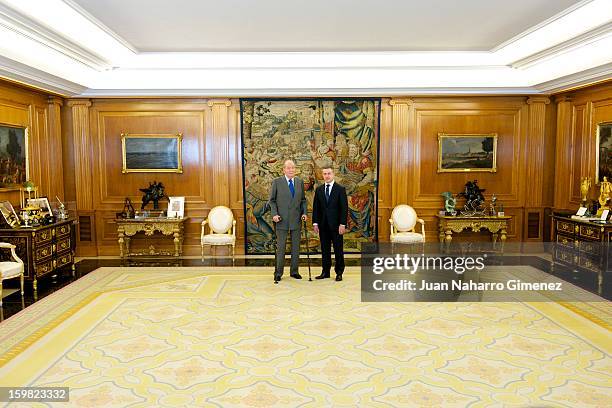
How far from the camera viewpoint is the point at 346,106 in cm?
957

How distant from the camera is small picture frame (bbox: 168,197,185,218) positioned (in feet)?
30.9

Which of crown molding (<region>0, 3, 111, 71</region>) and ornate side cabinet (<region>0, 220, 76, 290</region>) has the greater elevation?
crown molding (<region>0, 3, 111, 71</region>)

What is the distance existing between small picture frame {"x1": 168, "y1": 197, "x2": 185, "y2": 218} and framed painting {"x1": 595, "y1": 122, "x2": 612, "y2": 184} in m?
7.39

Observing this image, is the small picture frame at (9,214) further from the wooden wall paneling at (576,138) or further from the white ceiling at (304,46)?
the wooden wall paneling at (576,138)

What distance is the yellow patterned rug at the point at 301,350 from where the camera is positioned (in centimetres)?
390

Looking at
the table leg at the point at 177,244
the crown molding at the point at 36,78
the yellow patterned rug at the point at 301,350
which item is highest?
the crown molding at the point at 36,78

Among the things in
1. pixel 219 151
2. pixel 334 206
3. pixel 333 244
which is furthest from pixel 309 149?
pixel 333 244

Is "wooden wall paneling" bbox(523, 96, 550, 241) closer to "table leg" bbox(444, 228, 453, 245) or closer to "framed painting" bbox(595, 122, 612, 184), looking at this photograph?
"framed painting" bbox(595, 122, 612, 184)

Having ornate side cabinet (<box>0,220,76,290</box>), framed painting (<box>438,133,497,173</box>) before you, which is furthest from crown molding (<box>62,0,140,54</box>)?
framed painting (<box>438,133,497,173</box>)

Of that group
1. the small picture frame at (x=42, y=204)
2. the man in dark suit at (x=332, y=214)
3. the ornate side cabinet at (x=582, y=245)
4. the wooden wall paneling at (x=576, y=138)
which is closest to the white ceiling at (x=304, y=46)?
the wooden wall paneling at (x=576, y=138)

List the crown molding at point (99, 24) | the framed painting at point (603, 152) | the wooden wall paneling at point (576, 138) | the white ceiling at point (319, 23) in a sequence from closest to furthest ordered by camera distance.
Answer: the crown molding at point (99, 24), the white ceiling at point (319, 23), the framed painting at point (603, 152), the wooden wall paneling at point (576, 138)

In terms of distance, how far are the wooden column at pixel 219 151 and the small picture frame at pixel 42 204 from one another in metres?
2.83

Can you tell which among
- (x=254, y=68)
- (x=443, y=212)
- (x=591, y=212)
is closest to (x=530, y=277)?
(x=591, y=212)

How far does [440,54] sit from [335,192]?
3107 millimetres
